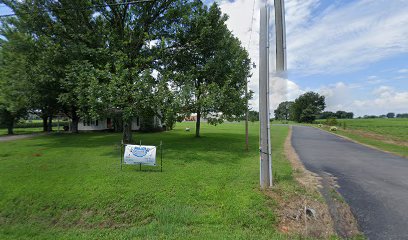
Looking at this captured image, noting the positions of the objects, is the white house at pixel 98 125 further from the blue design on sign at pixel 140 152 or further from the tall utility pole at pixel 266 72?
the tall utility pole at pixel 266 72

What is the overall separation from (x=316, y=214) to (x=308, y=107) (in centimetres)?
9640

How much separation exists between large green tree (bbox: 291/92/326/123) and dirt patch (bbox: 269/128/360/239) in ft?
305

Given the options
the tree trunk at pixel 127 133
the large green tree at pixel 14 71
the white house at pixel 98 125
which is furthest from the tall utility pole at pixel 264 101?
the white house at pixel 98 125

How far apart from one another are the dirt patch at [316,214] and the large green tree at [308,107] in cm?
9310

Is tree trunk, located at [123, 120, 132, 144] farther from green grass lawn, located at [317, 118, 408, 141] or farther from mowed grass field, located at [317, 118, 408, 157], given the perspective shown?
green grass lawn, located at [317, 118, 408, 141]

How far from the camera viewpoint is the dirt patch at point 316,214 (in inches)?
184

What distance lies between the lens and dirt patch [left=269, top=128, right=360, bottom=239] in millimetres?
4684

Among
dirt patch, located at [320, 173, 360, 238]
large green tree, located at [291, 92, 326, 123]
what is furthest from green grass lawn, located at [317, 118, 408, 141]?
large green tree, located at [291, 92, 326, 123]

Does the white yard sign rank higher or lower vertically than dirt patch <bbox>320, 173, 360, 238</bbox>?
higher

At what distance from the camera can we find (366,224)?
4809mm

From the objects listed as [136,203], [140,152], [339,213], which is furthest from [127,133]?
[339,213]

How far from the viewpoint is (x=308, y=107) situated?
306 feet

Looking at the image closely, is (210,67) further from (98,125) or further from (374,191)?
(98,125)

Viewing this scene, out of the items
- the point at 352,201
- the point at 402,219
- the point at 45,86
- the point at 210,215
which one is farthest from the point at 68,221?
the point at 45,86
